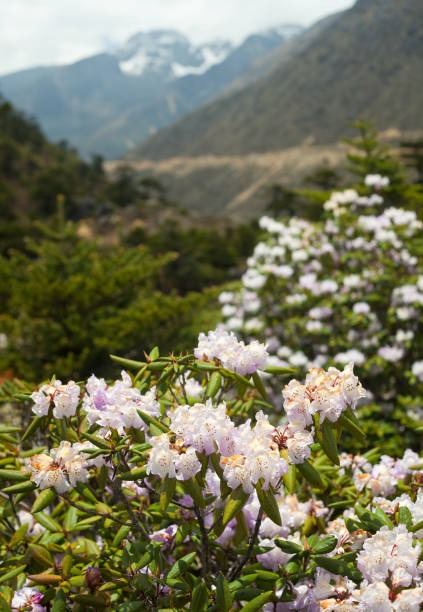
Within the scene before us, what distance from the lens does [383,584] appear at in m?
1.36

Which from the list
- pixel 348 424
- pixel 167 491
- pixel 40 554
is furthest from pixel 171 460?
pixel 40 554

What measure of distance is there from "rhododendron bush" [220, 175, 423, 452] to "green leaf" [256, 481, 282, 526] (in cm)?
272

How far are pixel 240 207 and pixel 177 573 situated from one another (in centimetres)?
8383

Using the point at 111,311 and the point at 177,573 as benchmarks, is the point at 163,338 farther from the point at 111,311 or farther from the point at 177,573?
the point at 177,573

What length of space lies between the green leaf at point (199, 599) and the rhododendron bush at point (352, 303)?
2757 millimetres

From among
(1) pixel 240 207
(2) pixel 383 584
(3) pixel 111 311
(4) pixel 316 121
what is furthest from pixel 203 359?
(4) pixel 316 121

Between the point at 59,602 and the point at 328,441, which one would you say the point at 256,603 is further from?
the point at 59,602

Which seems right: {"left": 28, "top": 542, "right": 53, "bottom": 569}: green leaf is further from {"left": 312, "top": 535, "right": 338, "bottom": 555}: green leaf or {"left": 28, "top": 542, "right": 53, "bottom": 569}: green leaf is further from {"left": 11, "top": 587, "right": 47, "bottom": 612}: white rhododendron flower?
{"left": 312, "top": 535, "right": 338, "bottom": 555}: green leaf

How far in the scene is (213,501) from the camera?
1.79 metres

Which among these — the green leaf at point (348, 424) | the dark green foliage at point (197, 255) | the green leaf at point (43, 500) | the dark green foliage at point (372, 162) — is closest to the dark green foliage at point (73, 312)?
the dark green foliage at point (372, 162)

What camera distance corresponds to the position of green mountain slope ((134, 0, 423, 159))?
9351 centimetres

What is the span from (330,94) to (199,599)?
117624mm

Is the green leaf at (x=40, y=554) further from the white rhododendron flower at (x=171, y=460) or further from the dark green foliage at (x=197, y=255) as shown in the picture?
the dark green foliage at (x=197, y=255)

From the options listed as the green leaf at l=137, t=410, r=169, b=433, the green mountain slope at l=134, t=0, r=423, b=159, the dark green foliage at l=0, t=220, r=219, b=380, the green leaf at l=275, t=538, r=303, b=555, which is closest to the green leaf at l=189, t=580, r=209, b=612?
the green leaf at l=275, t=538, r=303, b=555
